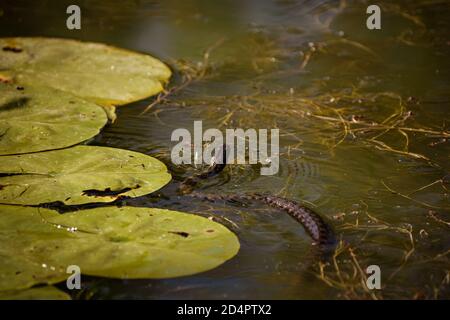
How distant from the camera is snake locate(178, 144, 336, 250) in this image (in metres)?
3.42

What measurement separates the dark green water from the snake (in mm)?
64

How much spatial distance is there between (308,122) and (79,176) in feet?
6.00

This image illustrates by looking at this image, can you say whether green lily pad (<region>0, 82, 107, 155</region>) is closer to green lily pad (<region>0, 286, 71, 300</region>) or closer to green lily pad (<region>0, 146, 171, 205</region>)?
green lily pad (<region>0, 146, 171, 205</region>)

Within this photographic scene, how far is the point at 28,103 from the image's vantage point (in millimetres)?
4668

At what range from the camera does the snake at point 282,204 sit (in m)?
3.42

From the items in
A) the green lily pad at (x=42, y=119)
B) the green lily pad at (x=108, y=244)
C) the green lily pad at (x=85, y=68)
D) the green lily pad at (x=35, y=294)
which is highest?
the green lily pad at (x=85, y=68)

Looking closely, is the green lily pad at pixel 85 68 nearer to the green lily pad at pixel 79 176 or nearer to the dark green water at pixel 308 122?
the dark green water at pixel 308 122

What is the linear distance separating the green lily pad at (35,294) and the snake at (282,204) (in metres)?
1.16

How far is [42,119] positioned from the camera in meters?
4.49

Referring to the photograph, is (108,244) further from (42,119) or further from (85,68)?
(85,68)

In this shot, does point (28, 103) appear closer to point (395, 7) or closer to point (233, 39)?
point (233, 39)

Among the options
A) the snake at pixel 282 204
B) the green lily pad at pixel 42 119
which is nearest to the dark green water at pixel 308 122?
the snake at pixel 282 204

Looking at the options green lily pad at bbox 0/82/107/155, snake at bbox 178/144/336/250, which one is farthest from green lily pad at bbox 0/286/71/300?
green lily pad at bbox 0/82/107/155

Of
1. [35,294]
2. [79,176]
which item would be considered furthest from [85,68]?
[35,294]
